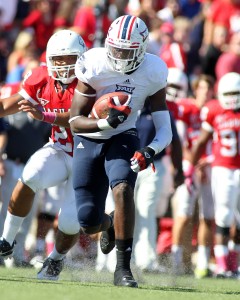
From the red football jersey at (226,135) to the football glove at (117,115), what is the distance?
3345 mm

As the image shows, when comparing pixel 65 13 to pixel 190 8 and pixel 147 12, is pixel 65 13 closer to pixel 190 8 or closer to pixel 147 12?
pixel 147 12

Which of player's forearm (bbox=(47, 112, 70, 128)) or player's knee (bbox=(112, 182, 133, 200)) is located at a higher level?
player's forearm (bbox=(47, 112, 70, 128))

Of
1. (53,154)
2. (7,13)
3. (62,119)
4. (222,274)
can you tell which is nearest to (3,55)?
(7,13)

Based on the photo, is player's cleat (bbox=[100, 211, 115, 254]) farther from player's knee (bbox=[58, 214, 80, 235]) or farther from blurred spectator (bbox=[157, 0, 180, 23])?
blurred spectator (bbox=[157, 0, 180, 23])

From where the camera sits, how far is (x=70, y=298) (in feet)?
20.9

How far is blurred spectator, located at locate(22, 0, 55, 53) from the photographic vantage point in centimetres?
1385

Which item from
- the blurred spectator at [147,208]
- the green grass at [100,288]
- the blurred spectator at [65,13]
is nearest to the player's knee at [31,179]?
the green grass at [100,288]

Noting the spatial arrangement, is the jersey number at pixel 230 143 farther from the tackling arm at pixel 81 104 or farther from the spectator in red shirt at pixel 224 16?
the spectator in red shirt at pixel 224 16

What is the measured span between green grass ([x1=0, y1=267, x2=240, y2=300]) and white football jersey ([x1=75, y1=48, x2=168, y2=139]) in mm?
1175

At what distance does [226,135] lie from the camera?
34.5ft

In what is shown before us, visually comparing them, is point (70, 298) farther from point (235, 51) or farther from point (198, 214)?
point (235, 51)

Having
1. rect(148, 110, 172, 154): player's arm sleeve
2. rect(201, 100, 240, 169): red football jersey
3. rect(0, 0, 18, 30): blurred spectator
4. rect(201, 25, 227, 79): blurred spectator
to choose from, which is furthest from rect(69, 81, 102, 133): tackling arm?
rect(0, 0, 18, 30): blurred spectator

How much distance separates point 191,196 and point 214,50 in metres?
3.50

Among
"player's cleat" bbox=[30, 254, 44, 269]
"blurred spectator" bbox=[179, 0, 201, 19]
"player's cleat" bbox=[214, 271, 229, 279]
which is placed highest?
"blurred spectator" bbox=[179, 0, 201, 19]
